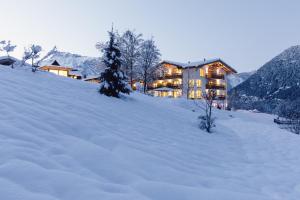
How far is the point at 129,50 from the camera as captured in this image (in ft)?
159

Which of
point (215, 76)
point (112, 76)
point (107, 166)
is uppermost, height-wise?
point (215, 76)

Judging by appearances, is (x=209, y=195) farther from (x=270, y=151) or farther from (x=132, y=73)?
(x=132, y=73)

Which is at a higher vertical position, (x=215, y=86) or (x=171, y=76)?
(x=171, y=76)

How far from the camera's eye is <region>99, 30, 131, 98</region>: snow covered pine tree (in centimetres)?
1807

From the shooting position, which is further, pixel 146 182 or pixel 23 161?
pixel 146 182

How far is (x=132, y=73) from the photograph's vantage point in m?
47.7

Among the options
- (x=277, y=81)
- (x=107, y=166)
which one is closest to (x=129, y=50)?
(x=107, y=166)

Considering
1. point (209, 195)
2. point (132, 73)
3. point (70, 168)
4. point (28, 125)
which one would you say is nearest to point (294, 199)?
point (209, 195)

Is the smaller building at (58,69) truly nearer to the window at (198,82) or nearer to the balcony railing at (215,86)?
the window at (198,82)

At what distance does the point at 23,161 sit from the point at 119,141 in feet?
9.64

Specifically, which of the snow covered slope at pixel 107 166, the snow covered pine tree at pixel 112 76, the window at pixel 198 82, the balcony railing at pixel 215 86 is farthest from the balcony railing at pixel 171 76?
the snow covered slope at pixel 107 166

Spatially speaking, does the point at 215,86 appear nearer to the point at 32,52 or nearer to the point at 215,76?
the point at 215,76

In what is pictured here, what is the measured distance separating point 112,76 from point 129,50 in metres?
30.6

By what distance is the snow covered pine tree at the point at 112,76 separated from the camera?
18066 mm
